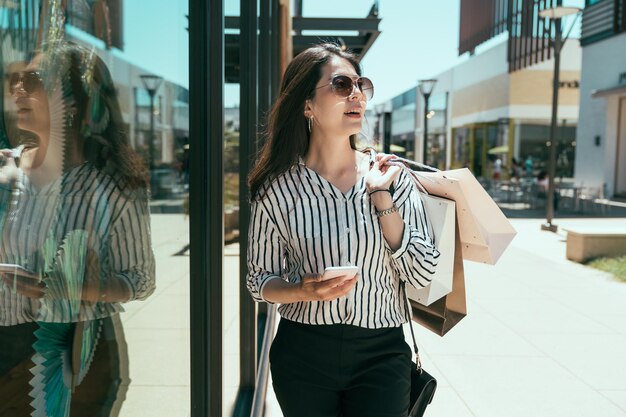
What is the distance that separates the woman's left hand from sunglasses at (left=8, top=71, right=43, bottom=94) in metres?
1.41

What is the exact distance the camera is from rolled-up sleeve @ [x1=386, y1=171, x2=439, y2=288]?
2168 millimetres

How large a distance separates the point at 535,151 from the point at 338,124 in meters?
38.5

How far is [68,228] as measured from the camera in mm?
1110

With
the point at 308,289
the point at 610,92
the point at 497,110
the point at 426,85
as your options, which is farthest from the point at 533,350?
the point at 497,110

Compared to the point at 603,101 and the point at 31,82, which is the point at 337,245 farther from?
the point at 603,101

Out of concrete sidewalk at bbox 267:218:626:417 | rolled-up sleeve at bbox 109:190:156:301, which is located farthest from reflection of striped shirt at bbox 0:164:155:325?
concrete sidewalk at bbox 267:218:626:417

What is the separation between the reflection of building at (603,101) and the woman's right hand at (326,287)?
78.1 feet

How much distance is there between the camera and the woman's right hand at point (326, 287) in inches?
75.1

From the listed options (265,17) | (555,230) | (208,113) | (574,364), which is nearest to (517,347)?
(574,364)

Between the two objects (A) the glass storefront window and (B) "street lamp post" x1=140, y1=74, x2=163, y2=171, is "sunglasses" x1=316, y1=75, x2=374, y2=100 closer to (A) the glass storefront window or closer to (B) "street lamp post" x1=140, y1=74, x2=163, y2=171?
(A) the glass storefront window

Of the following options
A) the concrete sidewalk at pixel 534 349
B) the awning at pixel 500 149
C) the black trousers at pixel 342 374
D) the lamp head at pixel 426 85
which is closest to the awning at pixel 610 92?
the lamp head at pixel 426 85

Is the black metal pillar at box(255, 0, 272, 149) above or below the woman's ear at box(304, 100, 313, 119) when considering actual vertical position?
above

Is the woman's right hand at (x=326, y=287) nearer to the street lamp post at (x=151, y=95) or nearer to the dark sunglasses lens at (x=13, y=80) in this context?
the street lamp post at (x=151, y=95)

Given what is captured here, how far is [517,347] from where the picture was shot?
569 centimetres
